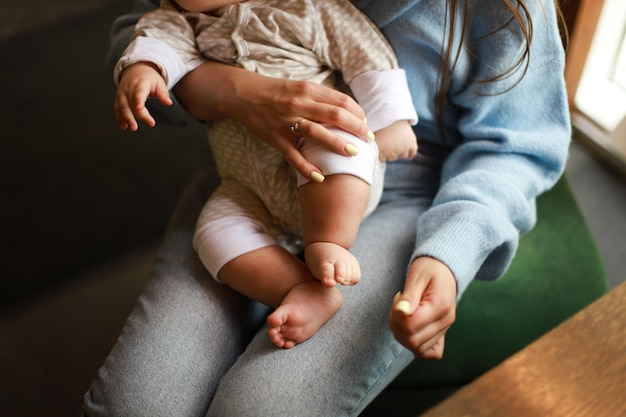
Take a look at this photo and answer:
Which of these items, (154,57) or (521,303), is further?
(521,303)

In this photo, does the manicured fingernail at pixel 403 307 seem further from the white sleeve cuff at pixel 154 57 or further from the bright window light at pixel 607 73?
the bright window light at pixel 607 73

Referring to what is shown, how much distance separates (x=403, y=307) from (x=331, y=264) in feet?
0.38

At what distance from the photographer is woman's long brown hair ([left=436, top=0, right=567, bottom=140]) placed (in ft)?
2.53

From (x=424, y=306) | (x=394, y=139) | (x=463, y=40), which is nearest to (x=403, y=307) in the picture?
(x=424, y=306)

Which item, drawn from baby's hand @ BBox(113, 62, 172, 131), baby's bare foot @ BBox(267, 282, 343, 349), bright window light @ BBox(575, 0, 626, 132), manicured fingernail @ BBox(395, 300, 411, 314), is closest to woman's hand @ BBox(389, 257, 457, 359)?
manicured fingernail @ BBox(395, 300, 411, 314)

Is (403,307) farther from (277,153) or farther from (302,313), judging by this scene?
(277,153)

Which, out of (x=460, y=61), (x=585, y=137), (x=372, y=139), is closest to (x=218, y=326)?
(x=372, y=139)

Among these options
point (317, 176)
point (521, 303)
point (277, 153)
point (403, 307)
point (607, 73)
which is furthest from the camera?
point (607, 73)

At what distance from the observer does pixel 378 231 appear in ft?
2.90

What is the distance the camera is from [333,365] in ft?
2.42

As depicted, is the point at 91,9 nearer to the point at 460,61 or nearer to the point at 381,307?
the point at 460,61

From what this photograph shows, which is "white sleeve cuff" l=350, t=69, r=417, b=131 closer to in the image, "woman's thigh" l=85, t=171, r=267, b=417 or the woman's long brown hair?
the woman's long brown hair

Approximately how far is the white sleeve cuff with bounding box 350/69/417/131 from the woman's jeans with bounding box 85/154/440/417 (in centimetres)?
17

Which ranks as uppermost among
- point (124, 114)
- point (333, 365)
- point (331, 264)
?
point (124, 114)
